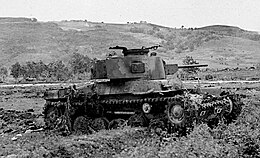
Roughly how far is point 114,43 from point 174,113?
83203 mm

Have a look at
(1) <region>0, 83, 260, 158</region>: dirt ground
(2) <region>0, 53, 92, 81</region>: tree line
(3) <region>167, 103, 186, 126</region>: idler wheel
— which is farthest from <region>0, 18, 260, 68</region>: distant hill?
(1) <region>0, 83, 260, 158</region>: dirt ground

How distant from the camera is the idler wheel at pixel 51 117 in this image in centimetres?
1878

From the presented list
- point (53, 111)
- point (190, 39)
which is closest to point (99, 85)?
point (53, 111)

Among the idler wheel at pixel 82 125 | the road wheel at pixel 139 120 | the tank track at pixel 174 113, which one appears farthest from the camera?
the idler wheel at pixel 82 125

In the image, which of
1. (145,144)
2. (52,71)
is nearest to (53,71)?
(52,71)

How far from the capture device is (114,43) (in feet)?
320

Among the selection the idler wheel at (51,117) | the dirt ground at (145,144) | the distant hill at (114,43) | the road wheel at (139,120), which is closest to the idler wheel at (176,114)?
→ the dirt ground at (145,144)

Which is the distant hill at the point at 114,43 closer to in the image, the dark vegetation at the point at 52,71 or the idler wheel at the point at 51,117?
the dark vegetation at the point at 52,71

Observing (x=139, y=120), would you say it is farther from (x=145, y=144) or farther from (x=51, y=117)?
(x=51, y=117)

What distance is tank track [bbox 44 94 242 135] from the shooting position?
48.0ft

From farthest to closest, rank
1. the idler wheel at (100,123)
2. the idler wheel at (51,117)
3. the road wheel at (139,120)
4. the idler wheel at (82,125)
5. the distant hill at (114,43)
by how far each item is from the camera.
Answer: the distant hill at (114,43) → the idler wheel at (51,117) → the idler wheel at (82,125) → the idler wheel at (100,123) → the road wheel at (139,120)

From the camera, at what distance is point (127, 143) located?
13.5 m

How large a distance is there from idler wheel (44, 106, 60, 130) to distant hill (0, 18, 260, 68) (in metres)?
53.6

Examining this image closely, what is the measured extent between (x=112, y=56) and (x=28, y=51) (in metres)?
76.3
